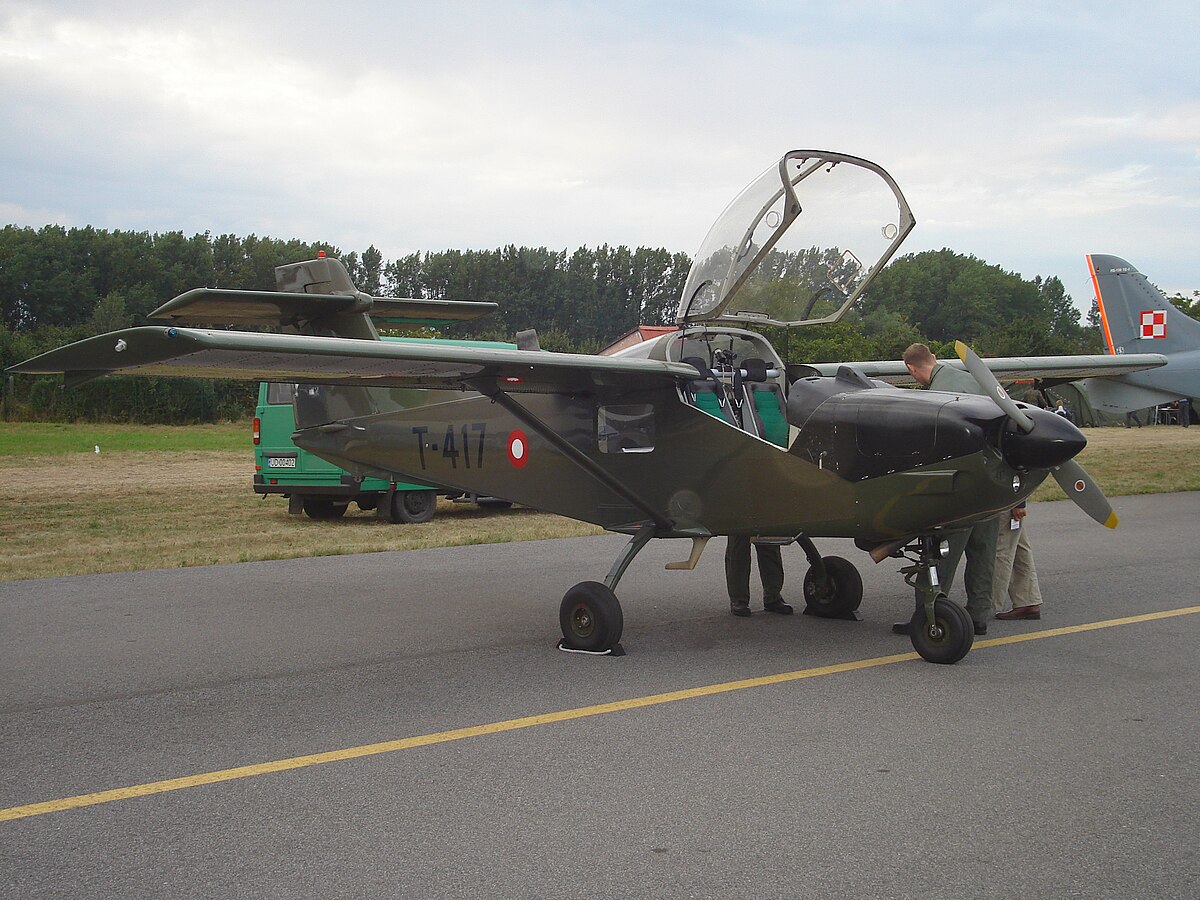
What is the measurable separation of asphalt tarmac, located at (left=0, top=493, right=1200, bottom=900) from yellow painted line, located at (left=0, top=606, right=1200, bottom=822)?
0.06 feet

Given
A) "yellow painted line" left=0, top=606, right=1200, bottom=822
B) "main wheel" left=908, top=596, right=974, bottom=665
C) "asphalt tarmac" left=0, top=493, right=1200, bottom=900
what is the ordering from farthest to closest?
"main wheel" left=908, top=596, right=974, bottom=665, "yellow painted line" left=0, top=606, right=1200, bottom=822, "asphalt tarmac" left=0, top=493, right=1200, bottom=900

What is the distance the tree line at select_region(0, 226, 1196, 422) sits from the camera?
3597 cm

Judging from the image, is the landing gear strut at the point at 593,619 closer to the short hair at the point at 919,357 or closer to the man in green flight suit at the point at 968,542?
the man in green flight suit at the point at 968,542

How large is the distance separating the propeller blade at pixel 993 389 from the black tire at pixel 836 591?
2.22m

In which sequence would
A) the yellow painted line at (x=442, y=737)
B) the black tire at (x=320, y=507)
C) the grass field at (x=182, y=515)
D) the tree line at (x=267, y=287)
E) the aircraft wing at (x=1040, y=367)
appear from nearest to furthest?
the yellow painted line at (x=442, y=737), the aircraft wing at (x=1040, y=367), the grass field at (x=182, y=515), the black tire at (x=320, y=507), the tree line at (x=267, y=287)

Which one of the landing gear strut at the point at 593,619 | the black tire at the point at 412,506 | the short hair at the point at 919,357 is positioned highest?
the short hair at the point at 919,357

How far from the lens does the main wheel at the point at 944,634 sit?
609 cm

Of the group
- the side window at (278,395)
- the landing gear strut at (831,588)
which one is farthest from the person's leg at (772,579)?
the side window at (278,395)

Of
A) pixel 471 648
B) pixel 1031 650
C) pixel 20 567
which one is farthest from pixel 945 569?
pixel 20 567

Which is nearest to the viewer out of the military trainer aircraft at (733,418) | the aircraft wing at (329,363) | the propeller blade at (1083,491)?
the aircraft wing at (329,363)

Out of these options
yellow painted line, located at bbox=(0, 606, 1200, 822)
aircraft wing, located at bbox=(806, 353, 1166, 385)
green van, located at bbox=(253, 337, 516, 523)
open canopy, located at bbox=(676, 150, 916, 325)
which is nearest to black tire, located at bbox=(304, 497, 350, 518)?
green van, located at bbox=(253, 337, 516, 523)

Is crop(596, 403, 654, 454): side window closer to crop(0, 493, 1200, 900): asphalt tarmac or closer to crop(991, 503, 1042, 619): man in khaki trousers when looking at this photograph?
crop(0, 493, 1200, 900): asphalt tarmac

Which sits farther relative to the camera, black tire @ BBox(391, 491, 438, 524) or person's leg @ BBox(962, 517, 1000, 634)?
black tire @ BBox(391, 491, 438, 524)

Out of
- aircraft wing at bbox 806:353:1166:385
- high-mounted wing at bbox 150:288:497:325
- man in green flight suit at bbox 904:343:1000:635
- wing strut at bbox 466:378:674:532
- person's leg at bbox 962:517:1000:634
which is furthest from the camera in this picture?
aircraft wing at bbox 806:353:1166:385
